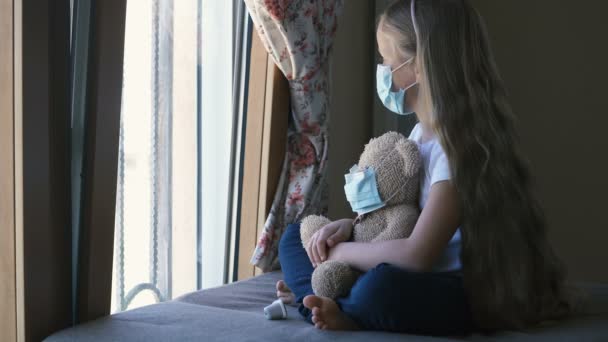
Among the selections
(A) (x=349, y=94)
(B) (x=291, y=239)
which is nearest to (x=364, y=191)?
(B) (x=291, y=239)

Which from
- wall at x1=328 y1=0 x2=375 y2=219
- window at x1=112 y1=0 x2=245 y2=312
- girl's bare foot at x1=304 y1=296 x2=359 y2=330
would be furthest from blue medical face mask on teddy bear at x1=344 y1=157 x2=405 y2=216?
wall at x1=328 y1=0 x2=375 y2=219

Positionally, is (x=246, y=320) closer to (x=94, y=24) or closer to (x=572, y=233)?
(x=94, y=24)

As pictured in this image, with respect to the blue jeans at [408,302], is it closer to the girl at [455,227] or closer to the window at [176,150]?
the girl at [455,227]

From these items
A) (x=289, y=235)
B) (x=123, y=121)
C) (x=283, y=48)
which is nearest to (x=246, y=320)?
(x=289, y=235)

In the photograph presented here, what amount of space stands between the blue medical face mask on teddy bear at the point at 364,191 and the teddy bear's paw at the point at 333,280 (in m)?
0.15

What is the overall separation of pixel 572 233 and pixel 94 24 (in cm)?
255

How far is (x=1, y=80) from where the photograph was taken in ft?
4.41

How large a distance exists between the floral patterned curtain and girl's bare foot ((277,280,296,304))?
1.57 ft

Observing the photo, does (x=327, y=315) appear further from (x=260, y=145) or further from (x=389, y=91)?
(x=260, y=145)

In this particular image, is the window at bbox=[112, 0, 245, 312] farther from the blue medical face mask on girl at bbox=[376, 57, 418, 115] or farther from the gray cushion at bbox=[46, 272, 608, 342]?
the blue medical face mask on girl at bbox=[376, 57, 418, 115]

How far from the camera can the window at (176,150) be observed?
1.96 metres

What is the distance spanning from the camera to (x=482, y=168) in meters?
1.28

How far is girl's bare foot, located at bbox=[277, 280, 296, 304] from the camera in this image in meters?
1.58

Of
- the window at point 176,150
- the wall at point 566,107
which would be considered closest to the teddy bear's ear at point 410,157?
the window at point 176,150
